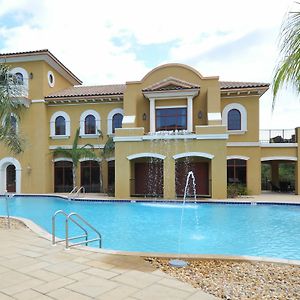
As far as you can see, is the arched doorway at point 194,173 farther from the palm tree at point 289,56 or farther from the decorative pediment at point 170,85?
the palm tree at point 289,56

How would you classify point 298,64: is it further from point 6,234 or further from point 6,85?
point 6,85

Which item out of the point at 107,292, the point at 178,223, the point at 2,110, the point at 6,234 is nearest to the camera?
the point at 107,292

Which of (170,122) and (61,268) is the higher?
(170,122)

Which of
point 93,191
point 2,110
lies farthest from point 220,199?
point 2,110

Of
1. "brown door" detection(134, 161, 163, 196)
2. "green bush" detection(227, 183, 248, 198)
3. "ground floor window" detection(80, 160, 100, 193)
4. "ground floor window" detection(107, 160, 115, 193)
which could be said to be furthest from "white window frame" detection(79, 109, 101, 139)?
"green bush" detection(227, 183, 248, 198)

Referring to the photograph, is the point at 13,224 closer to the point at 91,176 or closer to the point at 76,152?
the point at 76,152

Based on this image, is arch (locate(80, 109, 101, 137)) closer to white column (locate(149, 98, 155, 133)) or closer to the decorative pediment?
white column (locate(149, 98, 155, 133))

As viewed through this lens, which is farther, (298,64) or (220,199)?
(220,199)

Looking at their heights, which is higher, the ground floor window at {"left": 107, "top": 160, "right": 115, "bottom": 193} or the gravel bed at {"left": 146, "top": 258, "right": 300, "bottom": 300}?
the ground floor window at {"left": 107, "top": 160, "right": 115, "bottom": 193}

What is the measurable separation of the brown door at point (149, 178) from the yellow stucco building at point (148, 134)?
79 mm

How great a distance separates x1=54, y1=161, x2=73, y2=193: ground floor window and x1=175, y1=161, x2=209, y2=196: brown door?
983cm

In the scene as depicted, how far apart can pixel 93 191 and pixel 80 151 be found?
3953mm

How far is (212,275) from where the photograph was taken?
567cm

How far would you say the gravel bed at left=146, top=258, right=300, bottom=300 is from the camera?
4.87 metres
